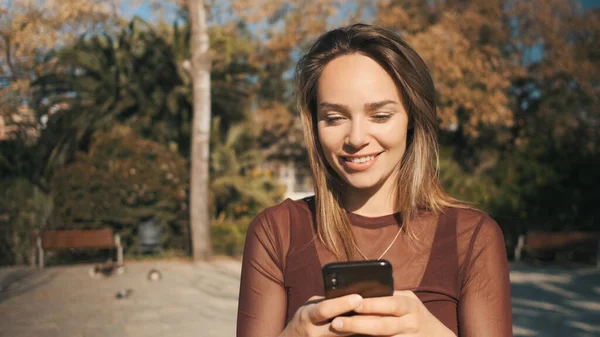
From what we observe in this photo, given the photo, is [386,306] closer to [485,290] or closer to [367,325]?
[367,325]

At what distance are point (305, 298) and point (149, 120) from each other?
601 inches

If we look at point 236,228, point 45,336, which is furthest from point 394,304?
point 236,228

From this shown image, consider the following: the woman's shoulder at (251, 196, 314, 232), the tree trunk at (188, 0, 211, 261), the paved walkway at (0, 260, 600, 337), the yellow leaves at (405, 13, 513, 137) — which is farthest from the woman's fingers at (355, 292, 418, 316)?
the yellow leaves at (405, 13, 513, 137)

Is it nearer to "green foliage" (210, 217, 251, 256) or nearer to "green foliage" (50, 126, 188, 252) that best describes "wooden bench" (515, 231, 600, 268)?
"green foliage" (210, 217, 251, 256)

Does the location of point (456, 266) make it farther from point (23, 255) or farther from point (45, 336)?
point (23, 255)

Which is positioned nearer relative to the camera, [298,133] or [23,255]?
[23,255]

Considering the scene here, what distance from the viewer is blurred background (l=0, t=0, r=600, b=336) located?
13648 mm

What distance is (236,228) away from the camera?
15.7 metres

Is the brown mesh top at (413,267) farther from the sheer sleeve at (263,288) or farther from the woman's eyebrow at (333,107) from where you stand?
the woman's eyebrow at (333,107)

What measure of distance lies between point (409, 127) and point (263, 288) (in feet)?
1.87

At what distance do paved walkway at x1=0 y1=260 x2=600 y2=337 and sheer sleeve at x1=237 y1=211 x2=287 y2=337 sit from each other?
549 centimetres

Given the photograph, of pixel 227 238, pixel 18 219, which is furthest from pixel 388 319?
pixel 227 238

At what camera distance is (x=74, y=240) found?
1294cm

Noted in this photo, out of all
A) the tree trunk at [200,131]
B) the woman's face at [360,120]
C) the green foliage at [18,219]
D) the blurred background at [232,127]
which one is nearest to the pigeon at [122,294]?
the blurred background at [232,127]
